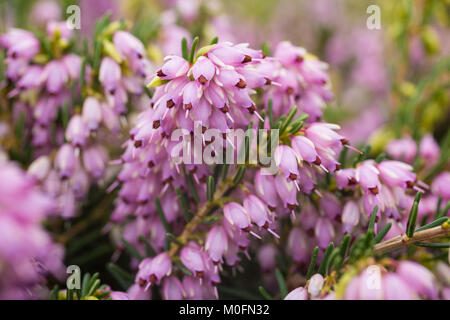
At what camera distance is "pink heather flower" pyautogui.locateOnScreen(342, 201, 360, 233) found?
3.31 feet

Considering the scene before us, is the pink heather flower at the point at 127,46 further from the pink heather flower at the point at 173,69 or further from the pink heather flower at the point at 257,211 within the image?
the pink heather flower at the point at 257,211

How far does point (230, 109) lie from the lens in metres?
0.96

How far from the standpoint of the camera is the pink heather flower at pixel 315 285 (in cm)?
87

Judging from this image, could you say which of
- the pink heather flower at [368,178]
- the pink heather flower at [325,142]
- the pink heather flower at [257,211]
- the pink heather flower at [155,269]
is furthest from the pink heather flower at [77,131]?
the pink heather flower at [368,178]

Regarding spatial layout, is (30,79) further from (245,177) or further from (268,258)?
(268,258)

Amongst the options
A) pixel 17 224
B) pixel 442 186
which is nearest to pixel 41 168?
pixel 17 224

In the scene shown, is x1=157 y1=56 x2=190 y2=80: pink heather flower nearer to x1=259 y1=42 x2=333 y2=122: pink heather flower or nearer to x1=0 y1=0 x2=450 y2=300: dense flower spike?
x1=0 y1=0 x2=450 y2=300: dense flower spike

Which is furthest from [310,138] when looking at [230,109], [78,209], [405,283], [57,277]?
[78,209]

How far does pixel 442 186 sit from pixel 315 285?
2.06 ft

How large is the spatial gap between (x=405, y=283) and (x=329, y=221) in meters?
0.37

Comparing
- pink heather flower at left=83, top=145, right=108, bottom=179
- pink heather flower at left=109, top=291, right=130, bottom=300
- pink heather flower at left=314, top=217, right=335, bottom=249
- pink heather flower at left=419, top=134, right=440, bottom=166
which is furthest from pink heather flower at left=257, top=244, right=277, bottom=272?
pink heather flower at left=419, top=134, right=440, bottom=166

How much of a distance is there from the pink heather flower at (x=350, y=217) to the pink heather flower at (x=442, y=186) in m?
0.40

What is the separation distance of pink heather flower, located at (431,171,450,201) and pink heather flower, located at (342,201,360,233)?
397 mm

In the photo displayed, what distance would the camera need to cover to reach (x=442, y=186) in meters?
1.28
